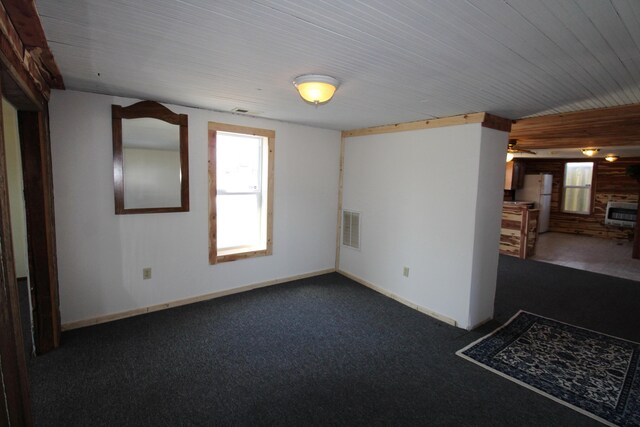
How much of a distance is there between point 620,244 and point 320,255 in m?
8.08

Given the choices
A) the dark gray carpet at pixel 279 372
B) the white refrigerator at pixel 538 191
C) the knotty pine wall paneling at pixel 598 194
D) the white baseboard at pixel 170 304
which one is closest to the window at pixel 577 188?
the knotty pine wall paneling at pixel 598 194

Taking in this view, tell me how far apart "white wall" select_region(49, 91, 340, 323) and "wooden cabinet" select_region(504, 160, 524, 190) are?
19.8 ft

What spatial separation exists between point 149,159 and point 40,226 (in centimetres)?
108

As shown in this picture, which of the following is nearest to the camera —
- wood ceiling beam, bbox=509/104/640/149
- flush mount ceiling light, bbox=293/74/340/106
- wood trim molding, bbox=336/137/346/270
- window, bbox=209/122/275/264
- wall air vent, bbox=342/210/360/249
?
flush mount ceiling light, bbox=293/74/340/106

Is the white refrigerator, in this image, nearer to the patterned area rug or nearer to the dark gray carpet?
the dark gray carpet

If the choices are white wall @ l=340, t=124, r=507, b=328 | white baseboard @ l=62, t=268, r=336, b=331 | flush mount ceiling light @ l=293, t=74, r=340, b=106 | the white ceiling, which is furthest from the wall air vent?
flush mount ceiling light @ l=293, t=74, r=340, b=106

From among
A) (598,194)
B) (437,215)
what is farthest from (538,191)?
(437,215)

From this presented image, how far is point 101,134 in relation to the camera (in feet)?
9.75

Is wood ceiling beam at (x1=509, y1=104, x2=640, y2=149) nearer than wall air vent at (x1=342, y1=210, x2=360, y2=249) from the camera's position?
Yes

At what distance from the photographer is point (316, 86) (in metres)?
2.16

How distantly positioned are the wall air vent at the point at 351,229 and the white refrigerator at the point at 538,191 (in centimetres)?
659

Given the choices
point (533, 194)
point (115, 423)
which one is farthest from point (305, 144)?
point (533, 194)

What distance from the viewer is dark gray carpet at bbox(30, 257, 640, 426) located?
2.02m

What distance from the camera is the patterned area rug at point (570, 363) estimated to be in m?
2.19
